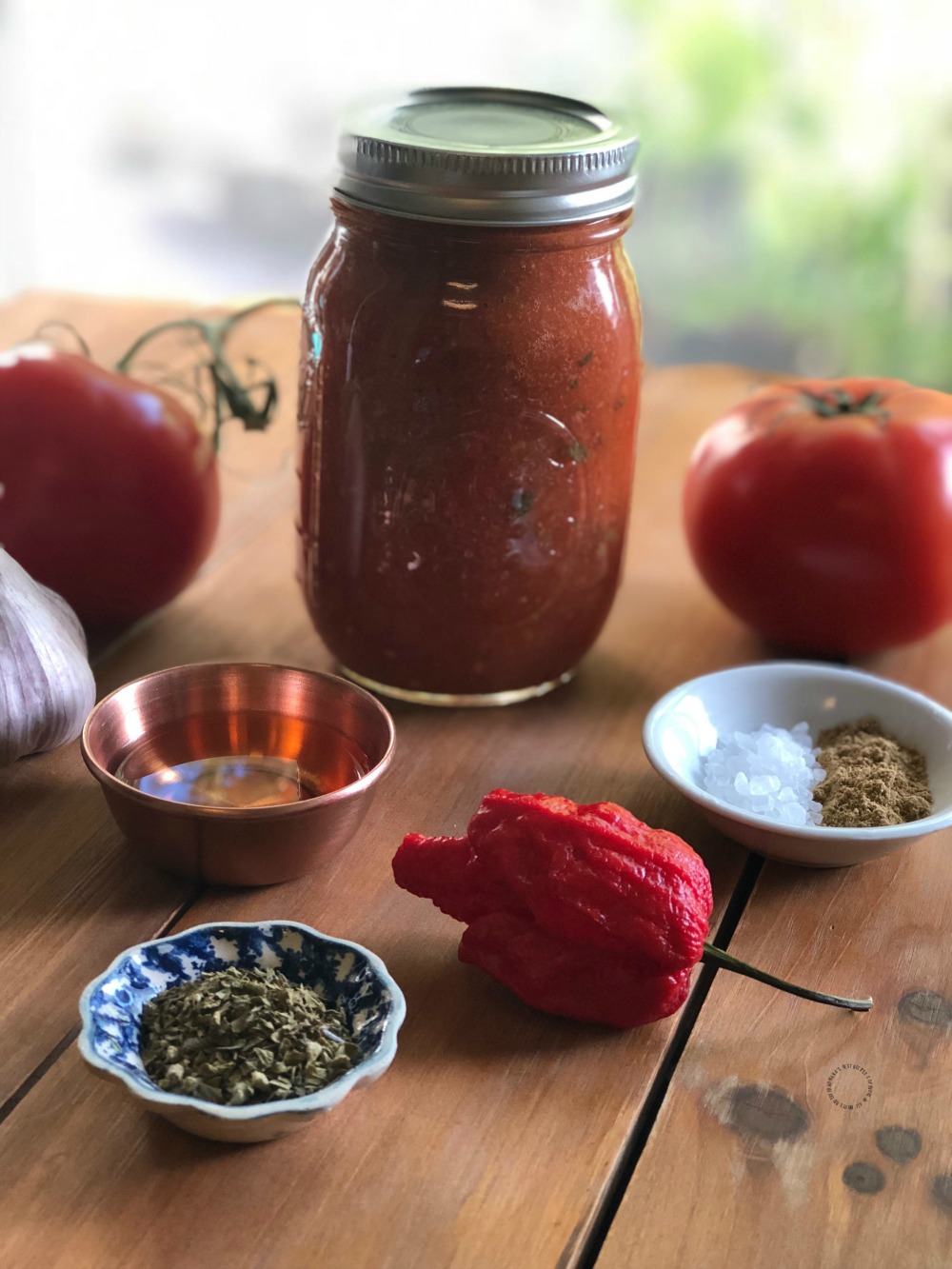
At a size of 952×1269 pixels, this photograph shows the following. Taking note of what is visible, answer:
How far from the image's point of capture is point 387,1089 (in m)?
0.62

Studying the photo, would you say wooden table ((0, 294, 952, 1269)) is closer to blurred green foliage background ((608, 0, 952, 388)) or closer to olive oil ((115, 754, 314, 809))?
olive oil ((115, 754, 314, 809))

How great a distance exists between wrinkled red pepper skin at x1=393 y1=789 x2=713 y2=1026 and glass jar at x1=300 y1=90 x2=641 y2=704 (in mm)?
223

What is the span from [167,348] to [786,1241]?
1.09 meters

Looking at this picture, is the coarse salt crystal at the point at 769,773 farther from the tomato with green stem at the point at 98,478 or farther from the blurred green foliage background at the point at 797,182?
the blurred green foliage background at the point at 797,182

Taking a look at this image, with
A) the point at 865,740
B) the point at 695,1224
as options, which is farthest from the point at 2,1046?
the point at 865,740

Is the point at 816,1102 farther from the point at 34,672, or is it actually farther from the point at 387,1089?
the point at 34,672

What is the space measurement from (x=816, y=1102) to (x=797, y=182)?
202 cm

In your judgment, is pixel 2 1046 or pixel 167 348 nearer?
pixel 2 1046

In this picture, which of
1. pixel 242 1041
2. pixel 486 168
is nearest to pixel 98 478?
pixel 486 168

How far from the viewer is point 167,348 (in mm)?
1403

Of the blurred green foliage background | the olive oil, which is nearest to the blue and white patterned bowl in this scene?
the olive oil

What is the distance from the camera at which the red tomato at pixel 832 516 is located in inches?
37.0

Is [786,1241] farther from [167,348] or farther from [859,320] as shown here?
[859,320]

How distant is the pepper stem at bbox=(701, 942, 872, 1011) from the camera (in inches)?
26.2
